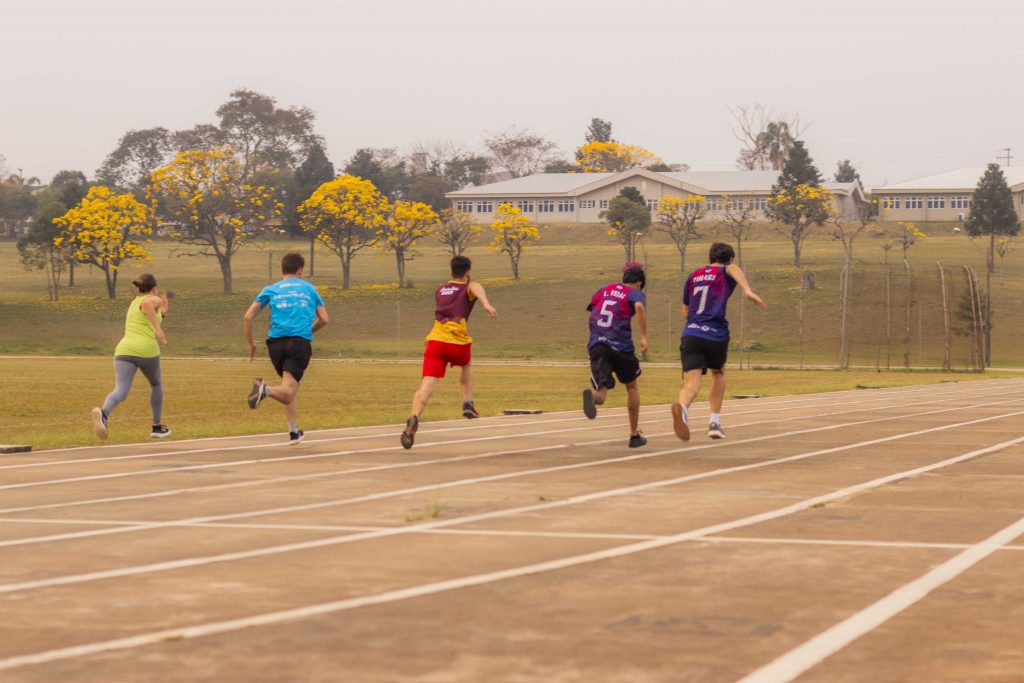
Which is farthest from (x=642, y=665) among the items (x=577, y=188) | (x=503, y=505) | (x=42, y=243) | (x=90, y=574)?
(x=577, y=188)

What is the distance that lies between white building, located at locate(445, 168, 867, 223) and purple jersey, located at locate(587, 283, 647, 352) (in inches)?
4593

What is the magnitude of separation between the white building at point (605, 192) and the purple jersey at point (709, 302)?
382 feet

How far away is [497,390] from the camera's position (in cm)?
3000

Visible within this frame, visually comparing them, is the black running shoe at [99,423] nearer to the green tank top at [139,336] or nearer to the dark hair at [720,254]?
the green tank top at [139,336]

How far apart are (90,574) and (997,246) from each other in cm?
10743

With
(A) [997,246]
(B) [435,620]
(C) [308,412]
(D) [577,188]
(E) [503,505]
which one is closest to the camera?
(B) [435,620]

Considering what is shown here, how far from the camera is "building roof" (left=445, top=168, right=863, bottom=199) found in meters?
133

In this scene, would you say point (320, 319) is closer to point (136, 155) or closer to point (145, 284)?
point (145, 284)

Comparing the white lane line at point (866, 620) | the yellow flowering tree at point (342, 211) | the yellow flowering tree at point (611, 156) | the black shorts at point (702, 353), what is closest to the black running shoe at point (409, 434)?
the black shorts at point (702, 353)

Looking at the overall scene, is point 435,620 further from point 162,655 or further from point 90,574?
point 90,574

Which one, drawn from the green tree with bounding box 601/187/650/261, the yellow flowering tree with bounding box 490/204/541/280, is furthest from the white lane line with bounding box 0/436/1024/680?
the green tree with bounding box 601/187/650/261

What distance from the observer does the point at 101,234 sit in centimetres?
9025

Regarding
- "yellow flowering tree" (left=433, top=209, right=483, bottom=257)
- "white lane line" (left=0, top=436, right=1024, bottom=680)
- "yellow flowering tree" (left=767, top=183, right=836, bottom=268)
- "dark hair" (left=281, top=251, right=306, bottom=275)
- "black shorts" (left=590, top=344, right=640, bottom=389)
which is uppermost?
"yellow flowering tree" (left=767, top=183, right=836, bottom=268)

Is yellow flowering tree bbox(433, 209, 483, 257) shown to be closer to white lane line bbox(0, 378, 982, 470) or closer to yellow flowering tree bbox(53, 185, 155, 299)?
yellow flowering tree bbox(53, 185, 155, 299)
